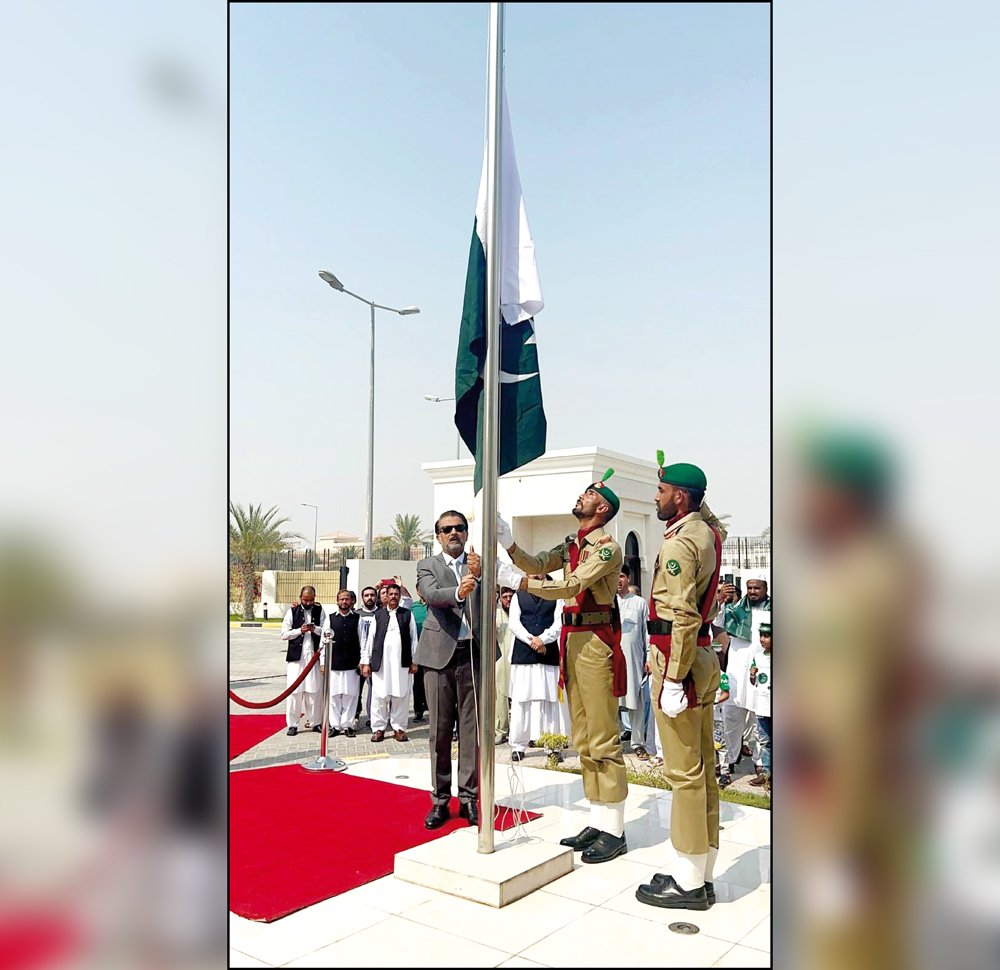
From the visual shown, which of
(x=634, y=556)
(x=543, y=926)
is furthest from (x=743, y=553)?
(x=543, y=926)

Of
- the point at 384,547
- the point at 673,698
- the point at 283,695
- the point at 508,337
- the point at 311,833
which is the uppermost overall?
the point at 508,337

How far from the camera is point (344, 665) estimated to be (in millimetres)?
9125

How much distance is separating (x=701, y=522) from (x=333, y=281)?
15501mm

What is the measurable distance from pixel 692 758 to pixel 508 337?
2.51 m

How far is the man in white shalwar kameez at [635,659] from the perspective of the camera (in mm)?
8117

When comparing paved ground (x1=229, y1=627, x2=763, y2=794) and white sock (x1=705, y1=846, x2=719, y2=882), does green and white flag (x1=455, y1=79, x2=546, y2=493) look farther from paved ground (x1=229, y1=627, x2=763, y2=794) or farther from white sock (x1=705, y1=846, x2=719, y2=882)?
paved ground (x1=229, y1=627, x2=763, y2=794)

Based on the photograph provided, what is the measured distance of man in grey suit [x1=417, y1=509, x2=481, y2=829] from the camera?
538 cm

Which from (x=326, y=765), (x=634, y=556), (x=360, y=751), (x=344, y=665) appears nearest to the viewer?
(x=326, y=765)

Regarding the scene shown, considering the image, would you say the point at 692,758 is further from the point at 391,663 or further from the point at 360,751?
the point at 391,663
